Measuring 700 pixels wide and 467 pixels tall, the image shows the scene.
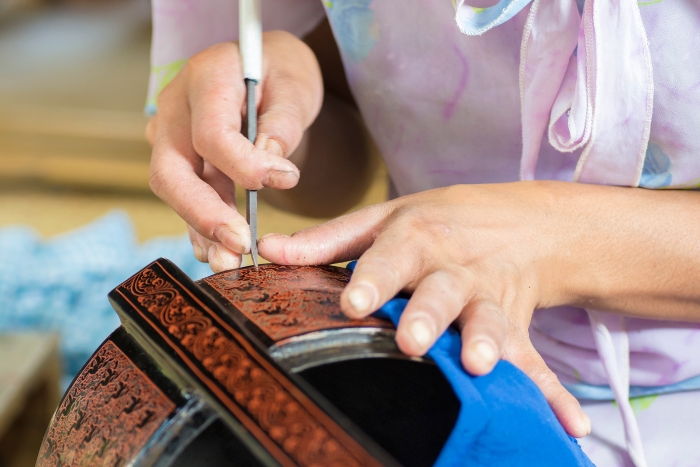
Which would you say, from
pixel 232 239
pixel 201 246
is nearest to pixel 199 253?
pixel 201 246

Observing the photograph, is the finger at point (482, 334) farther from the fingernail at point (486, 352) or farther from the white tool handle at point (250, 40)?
the white tool handle at point (250, 40)

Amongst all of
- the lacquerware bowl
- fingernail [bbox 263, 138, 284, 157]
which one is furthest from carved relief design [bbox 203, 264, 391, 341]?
fingernail [bbox 263, 138, 284, 157]

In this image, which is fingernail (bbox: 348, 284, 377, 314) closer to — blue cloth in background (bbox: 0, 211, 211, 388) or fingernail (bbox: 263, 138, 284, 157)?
fingernail (bbox: 263, 138, 284, 157)

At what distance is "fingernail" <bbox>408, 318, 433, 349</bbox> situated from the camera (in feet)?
1.21

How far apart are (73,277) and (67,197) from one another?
0.73m

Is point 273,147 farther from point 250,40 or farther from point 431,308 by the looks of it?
point 431,308

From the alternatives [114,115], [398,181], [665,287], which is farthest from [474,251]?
[114,115]

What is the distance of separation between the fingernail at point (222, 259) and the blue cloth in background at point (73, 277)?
885mm

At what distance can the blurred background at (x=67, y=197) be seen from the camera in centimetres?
117

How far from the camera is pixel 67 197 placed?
6.78 ft

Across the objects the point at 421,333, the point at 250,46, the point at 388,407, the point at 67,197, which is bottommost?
the point at 67,197

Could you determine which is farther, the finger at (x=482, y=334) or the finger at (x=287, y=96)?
the finger at (x=287, y=96)

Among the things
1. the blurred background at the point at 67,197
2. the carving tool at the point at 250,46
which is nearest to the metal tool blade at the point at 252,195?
the carving tool at the point at 250,46

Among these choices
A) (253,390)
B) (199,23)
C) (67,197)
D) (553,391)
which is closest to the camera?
(253,390)
